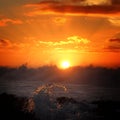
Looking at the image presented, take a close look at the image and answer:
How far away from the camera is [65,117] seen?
4375 cm

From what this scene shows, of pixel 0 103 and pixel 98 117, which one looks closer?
pixel 0 103

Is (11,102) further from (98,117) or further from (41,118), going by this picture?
(98,117)

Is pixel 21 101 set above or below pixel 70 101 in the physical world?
below

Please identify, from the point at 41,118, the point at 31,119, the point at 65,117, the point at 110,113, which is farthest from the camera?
the point at 110,113

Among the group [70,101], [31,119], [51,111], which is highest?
[70,101]

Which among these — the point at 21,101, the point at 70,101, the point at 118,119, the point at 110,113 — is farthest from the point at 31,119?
the point at 70,101

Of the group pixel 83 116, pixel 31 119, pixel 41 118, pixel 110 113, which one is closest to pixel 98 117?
pixel 83 116

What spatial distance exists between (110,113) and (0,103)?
1867cm

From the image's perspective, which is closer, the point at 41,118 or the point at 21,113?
the point at 21,113

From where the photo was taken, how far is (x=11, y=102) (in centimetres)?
4506

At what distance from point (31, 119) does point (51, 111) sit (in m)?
9.29

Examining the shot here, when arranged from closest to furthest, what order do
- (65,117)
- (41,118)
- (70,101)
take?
1. (41,118)
2. (65,117)
3. (70,101)

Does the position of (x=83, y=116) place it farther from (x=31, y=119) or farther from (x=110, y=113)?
(x=31, y=119)

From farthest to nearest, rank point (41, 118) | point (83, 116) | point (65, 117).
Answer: point (83, 116) < point (65, 117) < point (41, 118)
